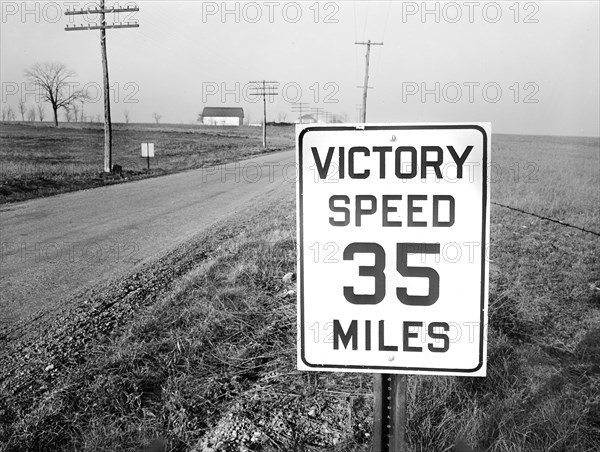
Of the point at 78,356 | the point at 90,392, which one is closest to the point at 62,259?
the point at 78,356

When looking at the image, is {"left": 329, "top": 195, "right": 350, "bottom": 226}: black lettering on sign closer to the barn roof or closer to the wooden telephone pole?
the wooden telephone pole

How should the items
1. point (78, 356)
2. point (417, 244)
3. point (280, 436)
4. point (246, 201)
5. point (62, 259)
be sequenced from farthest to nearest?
point (246, 201) < point (62, 259) < point (78, 356) < point (280, 436) < point (417, 244)

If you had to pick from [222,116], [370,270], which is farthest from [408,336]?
[222,116]

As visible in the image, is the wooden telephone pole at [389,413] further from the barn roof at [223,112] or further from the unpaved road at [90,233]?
the barn roof at [223,112]

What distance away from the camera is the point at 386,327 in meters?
1.50

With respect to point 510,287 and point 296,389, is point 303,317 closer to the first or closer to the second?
point 296,389

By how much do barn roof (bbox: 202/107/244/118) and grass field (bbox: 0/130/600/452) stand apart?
128046mm

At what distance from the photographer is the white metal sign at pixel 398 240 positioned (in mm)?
1438

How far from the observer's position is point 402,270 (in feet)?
4.84

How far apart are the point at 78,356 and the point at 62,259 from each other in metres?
3.66

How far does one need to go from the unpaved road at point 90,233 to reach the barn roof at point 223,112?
4600 inches

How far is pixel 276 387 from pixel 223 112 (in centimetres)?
13328

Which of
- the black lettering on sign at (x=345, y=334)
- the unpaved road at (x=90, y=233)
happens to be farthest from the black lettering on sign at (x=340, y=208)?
the unpaved road at (x=90, y=233)

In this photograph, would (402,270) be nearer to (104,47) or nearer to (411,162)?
(411,162)
